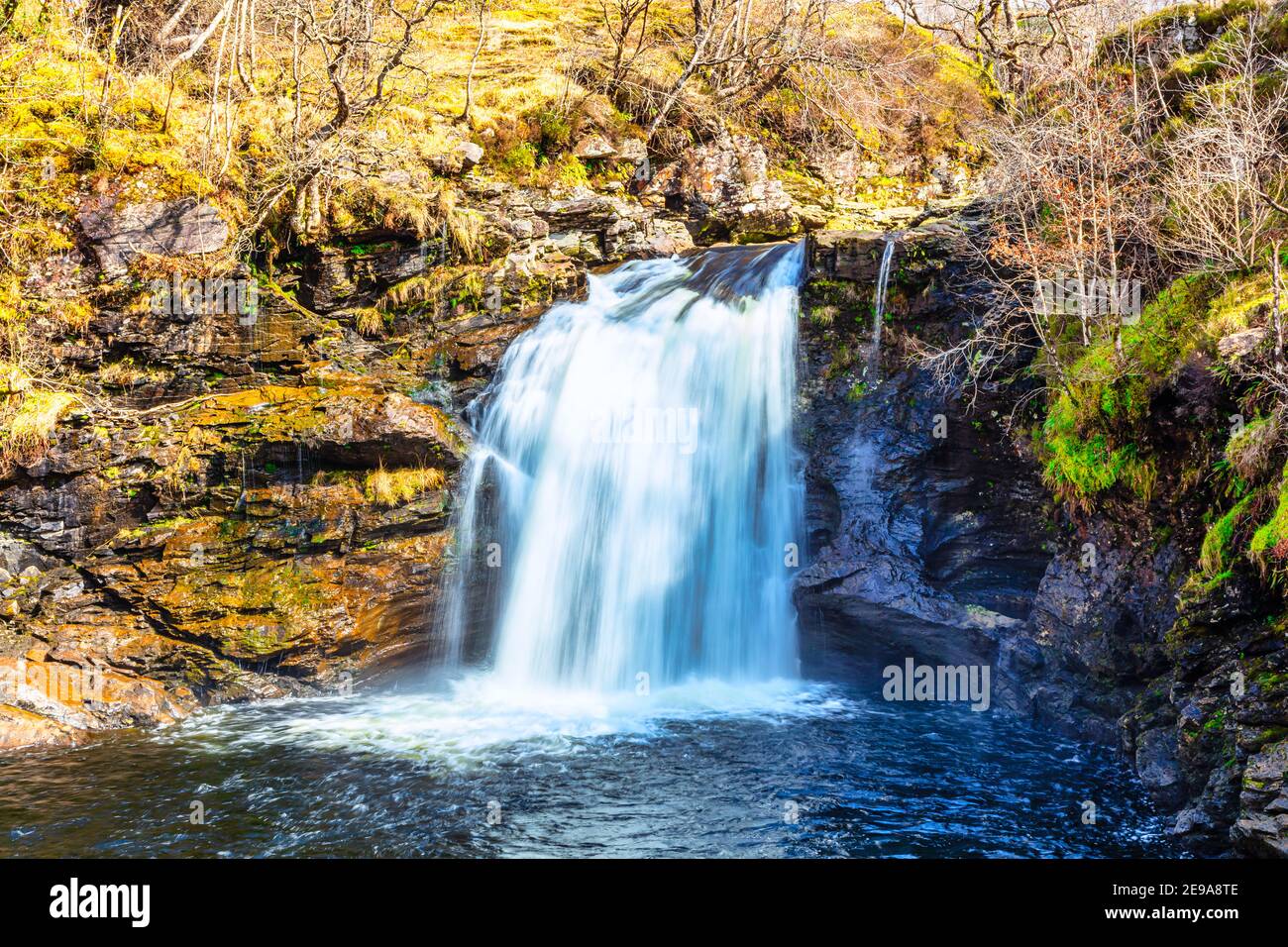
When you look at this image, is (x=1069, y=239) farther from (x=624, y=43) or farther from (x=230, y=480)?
(x=624, y=43)

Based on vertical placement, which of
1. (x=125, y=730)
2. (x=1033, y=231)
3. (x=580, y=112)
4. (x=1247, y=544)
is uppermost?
(x=580, y=112)

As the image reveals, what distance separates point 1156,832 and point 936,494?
5.12m

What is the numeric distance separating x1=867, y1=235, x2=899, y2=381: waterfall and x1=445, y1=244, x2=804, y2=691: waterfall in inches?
45.4

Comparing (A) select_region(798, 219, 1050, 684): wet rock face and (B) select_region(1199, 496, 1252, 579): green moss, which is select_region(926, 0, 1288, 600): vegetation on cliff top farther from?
(A) select_region(798, 219, 1050, 684): wet rock face

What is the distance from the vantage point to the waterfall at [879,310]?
41.9ft

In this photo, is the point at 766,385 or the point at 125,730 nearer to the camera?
the point at 125,730

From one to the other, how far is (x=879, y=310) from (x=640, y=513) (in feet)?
14.7

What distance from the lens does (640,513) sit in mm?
12789

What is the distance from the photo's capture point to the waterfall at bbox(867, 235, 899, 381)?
12758 millimetres

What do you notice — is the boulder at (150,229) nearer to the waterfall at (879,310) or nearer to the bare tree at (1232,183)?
the waterfall at (879,310)

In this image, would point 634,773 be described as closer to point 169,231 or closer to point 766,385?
point 766,385

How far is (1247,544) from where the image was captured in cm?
791
